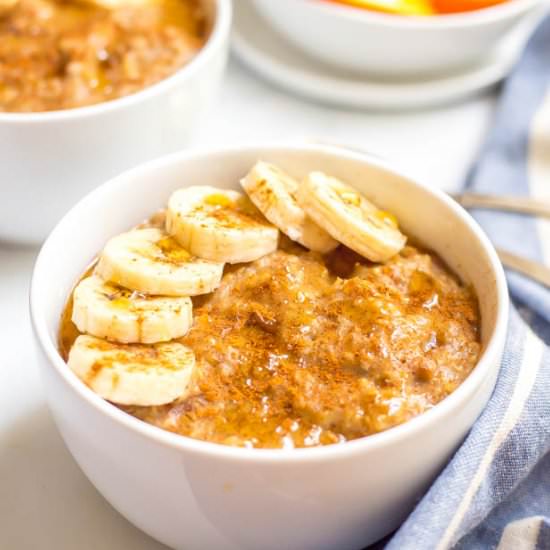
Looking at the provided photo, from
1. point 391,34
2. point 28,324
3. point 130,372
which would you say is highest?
point 391,34

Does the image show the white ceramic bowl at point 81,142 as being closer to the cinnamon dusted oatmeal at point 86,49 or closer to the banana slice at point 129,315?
the cinnamon dusted oatmeal at point 86,49

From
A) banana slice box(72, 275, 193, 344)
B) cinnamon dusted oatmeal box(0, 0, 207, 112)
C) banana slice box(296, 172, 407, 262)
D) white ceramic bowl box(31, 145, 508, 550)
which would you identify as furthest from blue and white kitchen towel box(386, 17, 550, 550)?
cinnamon dusted oatmeal box(0, 0, 207, 112)

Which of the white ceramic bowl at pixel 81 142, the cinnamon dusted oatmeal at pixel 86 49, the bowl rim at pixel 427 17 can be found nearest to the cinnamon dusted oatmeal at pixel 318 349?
the white ceramic bowl at pixel 81 142

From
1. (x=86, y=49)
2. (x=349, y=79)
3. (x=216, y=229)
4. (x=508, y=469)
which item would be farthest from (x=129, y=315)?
(x=349, y=79)

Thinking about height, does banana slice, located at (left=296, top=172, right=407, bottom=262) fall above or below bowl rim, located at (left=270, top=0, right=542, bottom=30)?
below

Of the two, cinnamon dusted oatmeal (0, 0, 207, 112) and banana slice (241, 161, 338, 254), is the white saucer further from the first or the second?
banana slice (241, 161, 338, 254)

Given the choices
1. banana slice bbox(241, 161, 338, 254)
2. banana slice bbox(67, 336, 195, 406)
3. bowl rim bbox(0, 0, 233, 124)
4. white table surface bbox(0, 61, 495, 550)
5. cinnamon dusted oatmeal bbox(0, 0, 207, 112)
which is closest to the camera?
banana slice bbox(67, 336, 195, 406)

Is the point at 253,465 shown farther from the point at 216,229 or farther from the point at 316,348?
the point at 216,229
